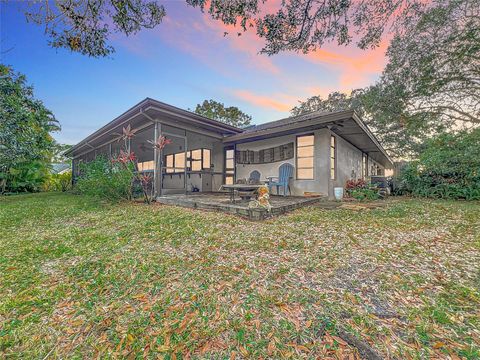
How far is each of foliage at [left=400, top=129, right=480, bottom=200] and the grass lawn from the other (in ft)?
19.7

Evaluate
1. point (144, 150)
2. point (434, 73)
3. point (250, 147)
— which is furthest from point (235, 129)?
point (434, 73)

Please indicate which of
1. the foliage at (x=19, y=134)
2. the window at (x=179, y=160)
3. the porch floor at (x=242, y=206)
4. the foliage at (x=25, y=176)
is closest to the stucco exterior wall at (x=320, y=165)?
the porch floor at (x=242, y=206)

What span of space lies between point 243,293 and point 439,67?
12.8 metres

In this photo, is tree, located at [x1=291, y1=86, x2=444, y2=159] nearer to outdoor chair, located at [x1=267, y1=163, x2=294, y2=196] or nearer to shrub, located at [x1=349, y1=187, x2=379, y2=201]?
shrub, located at [x1=349, y1=187, x2=379, y2=201]

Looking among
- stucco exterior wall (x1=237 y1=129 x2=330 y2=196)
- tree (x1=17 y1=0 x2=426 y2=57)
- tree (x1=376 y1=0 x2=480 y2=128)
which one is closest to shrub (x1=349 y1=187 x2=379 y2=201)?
stucco exterior wall (x1=237 y1=129 x2=330 y2=196)

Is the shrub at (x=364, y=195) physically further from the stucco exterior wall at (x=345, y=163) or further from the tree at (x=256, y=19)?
the tree at (x=256, y=19)

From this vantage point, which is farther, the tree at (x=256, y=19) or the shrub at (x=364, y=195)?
the shrub at (x=364, y=195)

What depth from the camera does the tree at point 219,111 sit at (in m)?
24.6

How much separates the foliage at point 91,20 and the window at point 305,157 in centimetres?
558

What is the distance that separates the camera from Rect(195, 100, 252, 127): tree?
967 inches

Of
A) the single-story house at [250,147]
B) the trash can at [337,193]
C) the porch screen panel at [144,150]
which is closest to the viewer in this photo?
the single-story house at [250,147]

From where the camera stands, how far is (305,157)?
752 centimetres

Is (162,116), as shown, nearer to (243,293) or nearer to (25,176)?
(243,293)

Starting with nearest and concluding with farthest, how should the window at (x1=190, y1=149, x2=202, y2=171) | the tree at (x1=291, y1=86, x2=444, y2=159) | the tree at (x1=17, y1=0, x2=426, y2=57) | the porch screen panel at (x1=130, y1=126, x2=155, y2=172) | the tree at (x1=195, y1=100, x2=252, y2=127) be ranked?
the tree at (x1=17, y1=0, x2=426, y2=57) → the window at (x1=190, y1=149, x2=202, y2=171) → the porch screen panel at (x1=130, y1=126, x2=155, y2=172) → the tree at (x1=291, y1=86, x2=444, y2=159) → the tree at (x1=195, y1=100, x2=252, y2=127)
